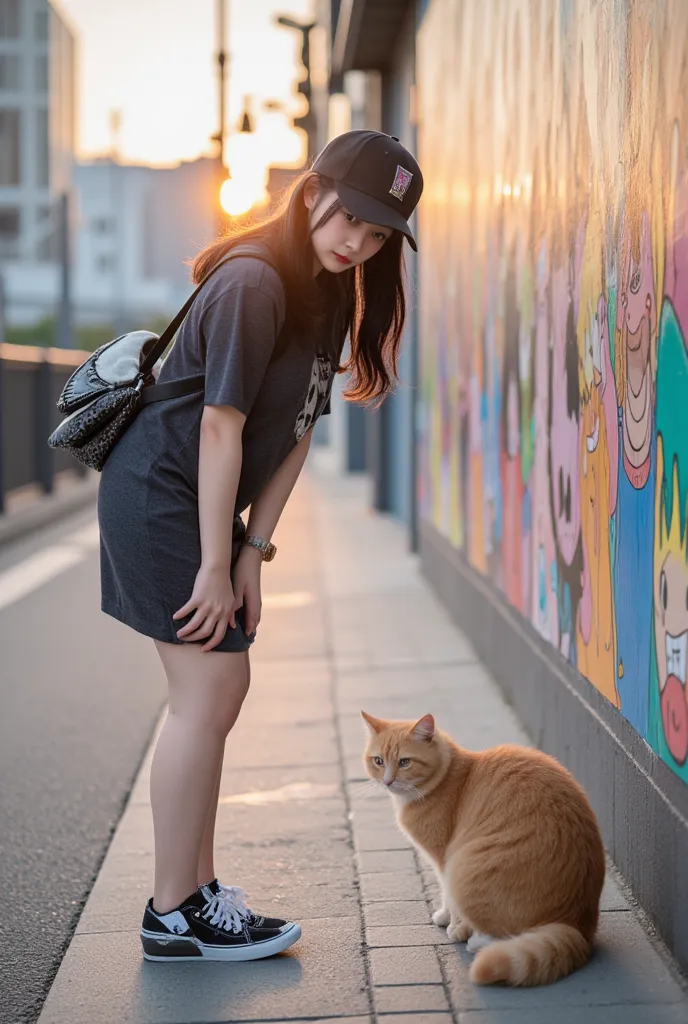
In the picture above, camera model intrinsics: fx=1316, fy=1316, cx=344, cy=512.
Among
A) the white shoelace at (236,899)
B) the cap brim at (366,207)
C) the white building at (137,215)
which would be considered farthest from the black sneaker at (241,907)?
the white building at (137,215)

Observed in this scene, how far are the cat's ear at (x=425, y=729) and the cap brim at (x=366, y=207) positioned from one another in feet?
4.37

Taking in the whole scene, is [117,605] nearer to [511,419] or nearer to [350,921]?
[350,921]

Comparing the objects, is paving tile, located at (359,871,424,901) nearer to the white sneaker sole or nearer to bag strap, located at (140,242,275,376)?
the white sneaker sole

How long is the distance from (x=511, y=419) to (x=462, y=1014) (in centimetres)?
359

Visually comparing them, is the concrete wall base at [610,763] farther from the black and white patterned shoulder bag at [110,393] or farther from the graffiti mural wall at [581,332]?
the black and white patterned shoulder bag at [110,393]

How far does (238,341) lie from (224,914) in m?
1.48

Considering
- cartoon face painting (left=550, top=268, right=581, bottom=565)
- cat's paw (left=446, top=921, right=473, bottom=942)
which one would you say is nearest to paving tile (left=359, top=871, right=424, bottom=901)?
cat's paw (left=446, top=921, right=473, bottom=942)

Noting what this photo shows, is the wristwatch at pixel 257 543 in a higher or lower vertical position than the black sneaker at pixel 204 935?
higher

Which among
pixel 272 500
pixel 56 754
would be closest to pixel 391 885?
pixel 272 500

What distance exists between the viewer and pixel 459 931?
136 inches

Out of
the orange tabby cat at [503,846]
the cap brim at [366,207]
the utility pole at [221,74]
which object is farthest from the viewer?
the utility pole at [221,74]

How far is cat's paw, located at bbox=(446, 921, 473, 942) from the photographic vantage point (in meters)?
3.44

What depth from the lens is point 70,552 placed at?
41.9ft

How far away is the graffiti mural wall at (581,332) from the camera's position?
3309 mm
